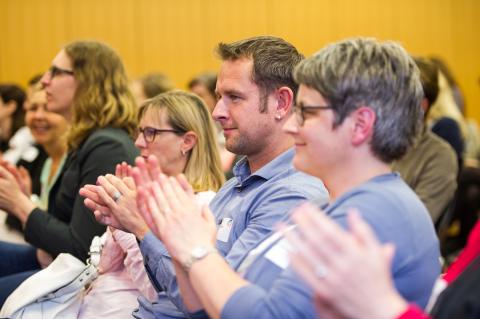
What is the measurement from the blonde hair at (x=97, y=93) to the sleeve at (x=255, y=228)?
49.5 inches

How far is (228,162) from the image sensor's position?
17.8 ft

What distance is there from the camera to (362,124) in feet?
5.07

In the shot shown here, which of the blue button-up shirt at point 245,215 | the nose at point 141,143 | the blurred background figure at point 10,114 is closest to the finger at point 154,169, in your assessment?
the blue button-up shirt at point 245,215

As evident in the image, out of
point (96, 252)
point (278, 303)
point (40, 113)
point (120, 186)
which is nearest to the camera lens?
point (278, 303)

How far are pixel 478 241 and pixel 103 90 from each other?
201cm

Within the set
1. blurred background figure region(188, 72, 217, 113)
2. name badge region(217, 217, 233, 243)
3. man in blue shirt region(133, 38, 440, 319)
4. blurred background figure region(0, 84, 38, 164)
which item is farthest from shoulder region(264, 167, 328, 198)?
blurred background figure region(188, 72, 217, 113)

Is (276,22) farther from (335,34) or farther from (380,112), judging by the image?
(380,112)

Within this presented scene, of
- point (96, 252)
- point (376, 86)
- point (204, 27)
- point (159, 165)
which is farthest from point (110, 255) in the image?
point (204, 27)

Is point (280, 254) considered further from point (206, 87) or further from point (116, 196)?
point (206, 87)

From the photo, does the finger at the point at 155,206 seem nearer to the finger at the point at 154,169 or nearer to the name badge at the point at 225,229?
the finger at the point at 154,169

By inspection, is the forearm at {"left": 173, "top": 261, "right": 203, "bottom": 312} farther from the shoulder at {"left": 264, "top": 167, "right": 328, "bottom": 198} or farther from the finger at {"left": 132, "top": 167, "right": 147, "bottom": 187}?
the shoulder at {"left": 264, "top": 167, "right": 328, "bottom": 198}

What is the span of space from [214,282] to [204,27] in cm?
735

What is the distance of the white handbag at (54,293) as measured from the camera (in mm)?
2354

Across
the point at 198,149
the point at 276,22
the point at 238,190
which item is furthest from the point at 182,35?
the point at 238,190
